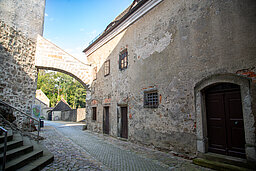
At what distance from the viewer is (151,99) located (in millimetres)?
7234

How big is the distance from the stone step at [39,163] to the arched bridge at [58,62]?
767cm

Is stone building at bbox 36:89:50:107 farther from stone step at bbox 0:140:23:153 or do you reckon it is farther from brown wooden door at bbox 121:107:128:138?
stone step at bbox 0:140:23:153

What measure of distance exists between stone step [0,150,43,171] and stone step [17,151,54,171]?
10 centimetres

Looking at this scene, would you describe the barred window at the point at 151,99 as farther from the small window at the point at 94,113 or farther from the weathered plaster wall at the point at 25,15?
the weathered plaster wall at the point at 25,15

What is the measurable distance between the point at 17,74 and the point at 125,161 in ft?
26.6

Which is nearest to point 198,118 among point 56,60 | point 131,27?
point 131,27

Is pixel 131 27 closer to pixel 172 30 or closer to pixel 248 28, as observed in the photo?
pixel 172 30

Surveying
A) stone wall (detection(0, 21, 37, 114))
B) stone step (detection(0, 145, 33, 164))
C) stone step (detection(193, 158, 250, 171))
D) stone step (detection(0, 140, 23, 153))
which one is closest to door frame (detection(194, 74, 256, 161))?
stone step (detection(193, 158, 250, 171))

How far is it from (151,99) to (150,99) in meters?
0.07

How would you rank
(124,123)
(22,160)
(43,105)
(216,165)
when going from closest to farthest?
(22,160)
(216,165)
(124,123)
(43,105)

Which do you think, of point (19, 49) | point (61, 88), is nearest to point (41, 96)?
point (61, 88)

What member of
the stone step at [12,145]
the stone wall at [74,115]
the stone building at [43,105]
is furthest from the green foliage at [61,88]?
the stone step at [12,145]

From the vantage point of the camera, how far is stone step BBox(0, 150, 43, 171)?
11.8 feet

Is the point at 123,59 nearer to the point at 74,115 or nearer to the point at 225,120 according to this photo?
the point at 225,120
